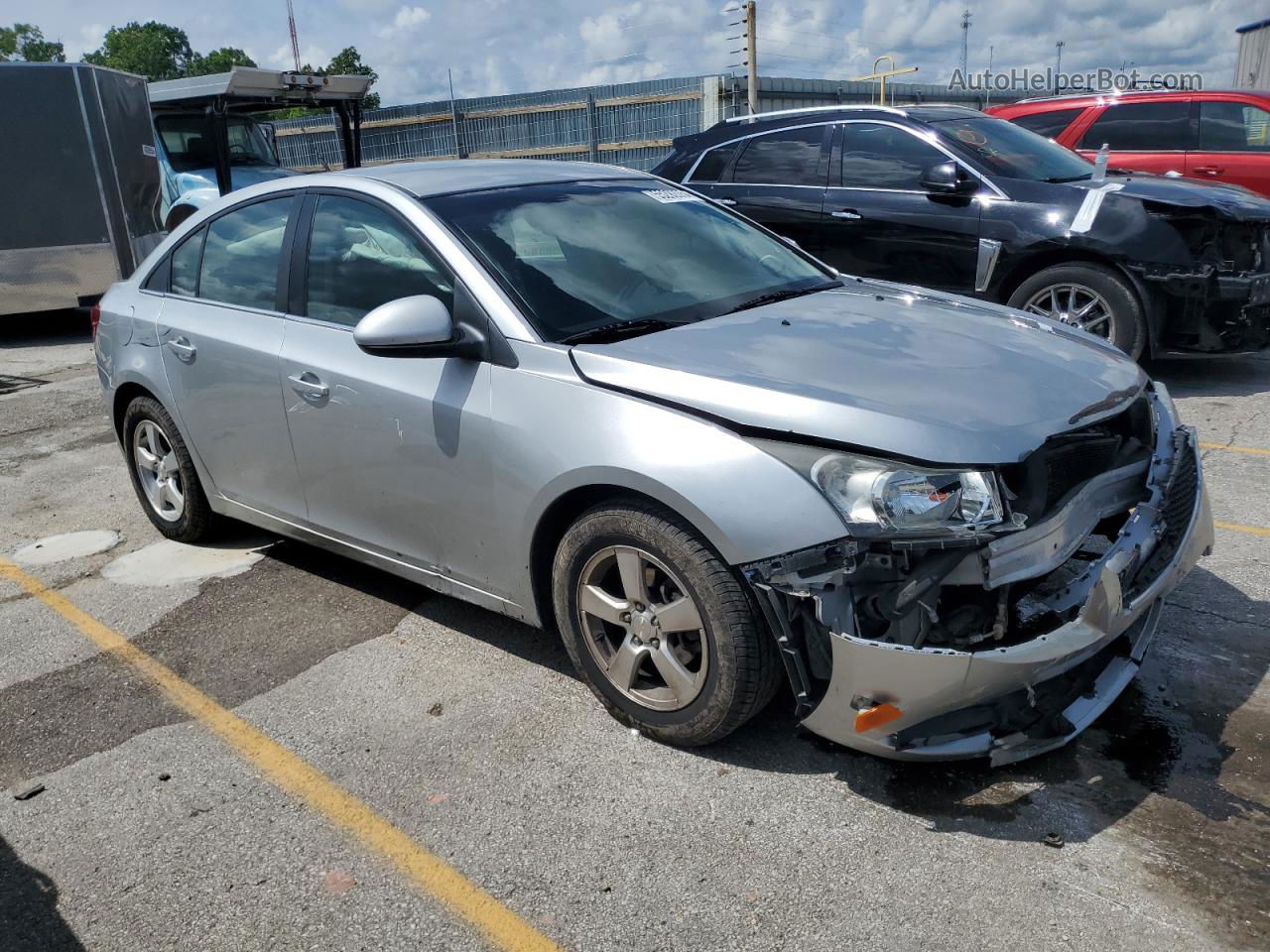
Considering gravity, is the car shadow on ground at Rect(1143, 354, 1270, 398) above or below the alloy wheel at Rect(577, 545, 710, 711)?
below

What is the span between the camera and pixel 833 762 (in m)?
3.11

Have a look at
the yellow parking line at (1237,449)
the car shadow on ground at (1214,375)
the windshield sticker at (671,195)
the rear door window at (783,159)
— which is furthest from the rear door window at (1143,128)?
the windshield sticker at (671,195)

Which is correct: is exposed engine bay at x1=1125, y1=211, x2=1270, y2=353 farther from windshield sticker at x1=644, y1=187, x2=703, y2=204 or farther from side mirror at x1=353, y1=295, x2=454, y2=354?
side mirror at x1=353, y1=295, x2=454, y2=354

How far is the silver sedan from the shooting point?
269cm

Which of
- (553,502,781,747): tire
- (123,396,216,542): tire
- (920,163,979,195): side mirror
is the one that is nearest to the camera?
(553,502,781,747): tire

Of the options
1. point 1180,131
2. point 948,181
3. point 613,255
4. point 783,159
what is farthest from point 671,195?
point 1180,131

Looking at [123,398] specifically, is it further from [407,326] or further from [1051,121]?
[1051,121]

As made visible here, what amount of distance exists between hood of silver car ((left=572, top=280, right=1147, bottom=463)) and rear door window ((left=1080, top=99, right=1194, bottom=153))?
6898 millimetres

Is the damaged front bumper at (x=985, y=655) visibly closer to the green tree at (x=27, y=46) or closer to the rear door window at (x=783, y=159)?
the rear door window at (x=783, y=159)

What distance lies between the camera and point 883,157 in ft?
24.5

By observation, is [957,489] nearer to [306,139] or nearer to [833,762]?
[833,762]

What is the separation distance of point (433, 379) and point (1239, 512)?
363cm

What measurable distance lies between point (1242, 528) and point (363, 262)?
381cm

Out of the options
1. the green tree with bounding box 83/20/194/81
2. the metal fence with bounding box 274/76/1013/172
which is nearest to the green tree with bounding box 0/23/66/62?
the green tree with bounding box 83/20/194/81
